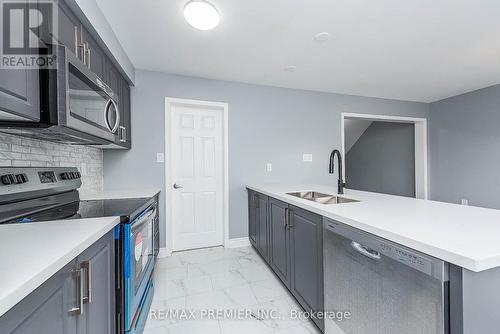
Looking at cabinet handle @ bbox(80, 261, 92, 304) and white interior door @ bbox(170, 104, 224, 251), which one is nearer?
cabinet handle @ bbox(80, 261, 92, 304)

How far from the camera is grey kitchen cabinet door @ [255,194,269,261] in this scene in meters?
2.40

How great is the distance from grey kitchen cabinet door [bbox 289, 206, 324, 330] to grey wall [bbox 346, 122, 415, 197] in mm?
4003

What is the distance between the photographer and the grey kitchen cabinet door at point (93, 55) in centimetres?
151

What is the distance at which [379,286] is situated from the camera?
1.02 meters

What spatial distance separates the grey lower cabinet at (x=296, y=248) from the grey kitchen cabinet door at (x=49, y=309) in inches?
49.4

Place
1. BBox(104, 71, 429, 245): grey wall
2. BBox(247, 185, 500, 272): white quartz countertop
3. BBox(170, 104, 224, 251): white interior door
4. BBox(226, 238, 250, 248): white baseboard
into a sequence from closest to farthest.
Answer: BBox(247, 185, 500, 272): white quartz countertop, BBox(104, 71, 429, 245): grey wall, BBox(170, 104, 224, 251): white interior door, BBox(226, 238, 250, 248): white baseboard

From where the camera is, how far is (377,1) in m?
1.62

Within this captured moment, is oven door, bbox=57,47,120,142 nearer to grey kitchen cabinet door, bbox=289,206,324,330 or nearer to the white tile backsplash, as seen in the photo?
the white tile backsplash

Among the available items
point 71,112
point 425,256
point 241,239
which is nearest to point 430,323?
point 425,256

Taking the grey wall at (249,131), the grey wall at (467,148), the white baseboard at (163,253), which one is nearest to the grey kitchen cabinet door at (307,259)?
the grey wall at (249,131)

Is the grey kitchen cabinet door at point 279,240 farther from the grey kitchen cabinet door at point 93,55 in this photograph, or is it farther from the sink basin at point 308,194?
the grey kitchen cabinet door at point 93,55

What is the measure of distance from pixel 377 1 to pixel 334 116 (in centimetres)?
214

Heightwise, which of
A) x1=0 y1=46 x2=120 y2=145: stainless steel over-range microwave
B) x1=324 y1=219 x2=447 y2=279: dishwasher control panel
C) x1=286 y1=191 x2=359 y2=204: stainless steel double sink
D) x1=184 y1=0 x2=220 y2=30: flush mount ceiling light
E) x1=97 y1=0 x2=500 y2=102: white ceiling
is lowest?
x1=324 y1=219 x2=447 y2=279: dishwasher control panel

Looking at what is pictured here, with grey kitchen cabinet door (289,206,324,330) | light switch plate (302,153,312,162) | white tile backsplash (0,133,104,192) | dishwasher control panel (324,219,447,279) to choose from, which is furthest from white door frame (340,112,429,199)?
white tile backsplash (0,133,104,192)
